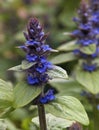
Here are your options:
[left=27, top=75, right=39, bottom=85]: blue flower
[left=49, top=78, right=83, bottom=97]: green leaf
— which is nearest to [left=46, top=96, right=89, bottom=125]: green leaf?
[left=27, top=75, right=39, bottom=85]: blue flower

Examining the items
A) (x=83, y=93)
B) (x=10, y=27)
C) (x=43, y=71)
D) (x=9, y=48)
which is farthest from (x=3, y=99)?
(x=10, y=27)

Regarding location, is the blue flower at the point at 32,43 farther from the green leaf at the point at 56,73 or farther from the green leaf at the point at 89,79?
the green leaf at the point at 89,79

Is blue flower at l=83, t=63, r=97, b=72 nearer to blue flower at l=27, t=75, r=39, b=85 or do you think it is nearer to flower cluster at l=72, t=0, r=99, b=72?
flower cluster at l=72, t=0, r=99, b=72

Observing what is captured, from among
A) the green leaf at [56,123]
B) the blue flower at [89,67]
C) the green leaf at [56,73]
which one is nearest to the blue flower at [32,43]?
the green leaf at [56,73]

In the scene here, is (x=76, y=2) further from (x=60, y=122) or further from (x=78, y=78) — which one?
(x=60, y=122)

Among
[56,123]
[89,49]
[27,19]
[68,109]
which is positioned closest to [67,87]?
[89,49]

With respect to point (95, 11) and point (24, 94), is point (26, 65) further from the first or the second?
point (95, 11)
